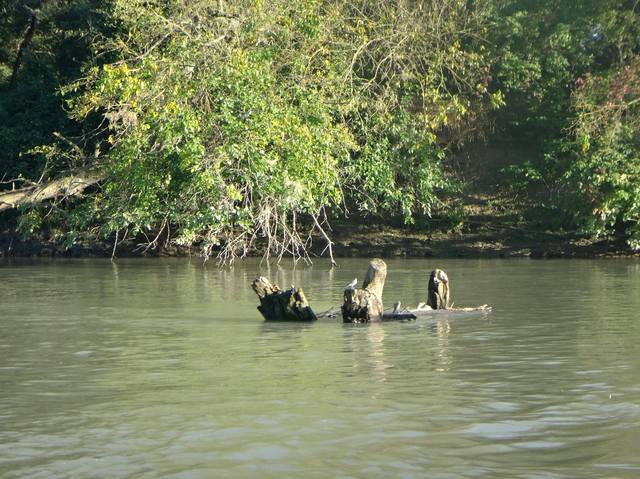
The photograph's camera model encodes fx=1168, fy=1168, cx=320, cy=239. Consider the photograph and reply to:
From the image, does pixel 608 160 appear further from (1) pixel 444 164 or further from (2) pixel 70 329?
(2) pixel 70 329

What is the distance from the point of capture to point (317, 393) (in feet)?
32.4

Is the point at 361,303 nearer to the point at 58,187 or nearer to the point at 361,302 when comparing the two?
the point at 361,302

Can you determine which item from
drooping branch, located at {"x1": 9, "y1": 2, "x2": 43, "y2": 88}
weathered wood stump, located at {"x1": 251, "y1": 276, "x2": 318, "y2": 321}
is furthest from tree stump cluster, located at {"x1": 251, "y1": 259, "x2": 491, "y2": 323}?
drooping branch, located at {"x1": 9, "y1": 2, "x2": 43, "y2": 88}

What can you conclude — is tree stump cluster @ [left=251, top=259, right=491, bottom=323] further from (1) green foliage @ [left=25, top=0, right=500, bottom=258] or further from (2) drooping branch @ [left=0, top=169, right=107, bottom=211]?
(2) drooping branch @ [left=0, top=169, right=107, bottom=211]

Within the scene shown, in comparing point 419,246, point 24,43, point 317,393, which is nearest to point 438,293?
point 317,393

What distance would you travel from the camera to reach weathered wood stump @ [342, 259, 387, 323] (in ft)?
49.5

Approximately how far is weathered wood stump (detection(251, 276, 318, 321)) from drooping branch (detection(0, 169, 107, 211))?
12309 mm

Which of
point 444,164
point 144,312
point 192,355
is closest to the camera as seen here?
point 192,355

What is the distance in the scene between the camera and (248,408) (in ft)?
30.2

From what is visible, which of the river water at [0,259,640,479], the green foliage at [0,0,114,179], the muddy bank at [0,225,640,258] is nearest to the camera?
the river water at [0,259,640,479]

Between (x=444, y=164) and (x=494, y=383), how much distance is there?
27670 mm

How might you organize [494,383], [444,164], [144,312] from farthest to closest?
[444,164]
[144,312]
[494,383]

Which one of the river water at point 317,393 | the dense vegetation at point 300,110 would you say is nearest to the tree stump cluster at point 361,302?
the river water at point 317,393

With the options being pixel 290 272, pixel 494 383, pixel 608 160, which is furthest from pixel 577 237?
pixel 494 383
